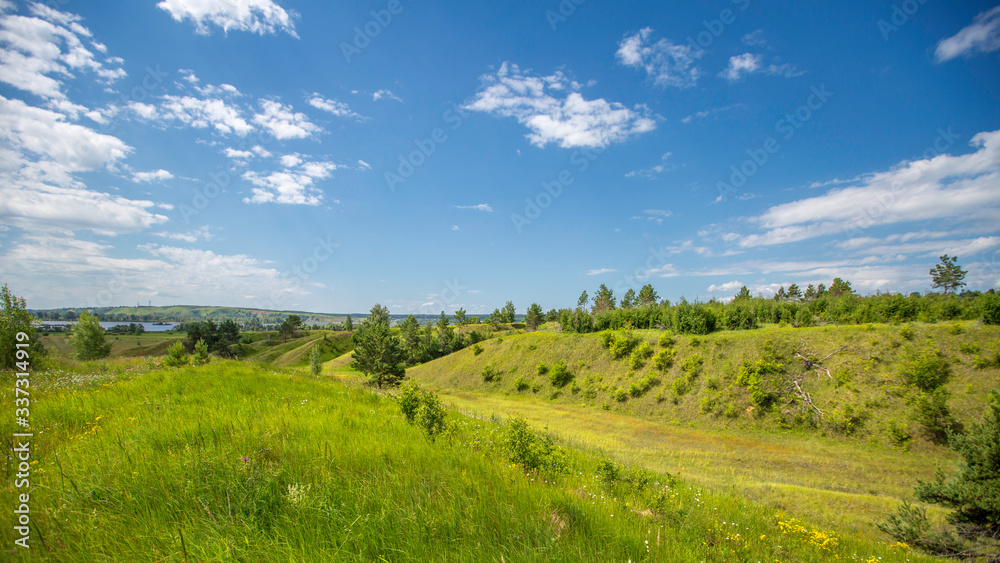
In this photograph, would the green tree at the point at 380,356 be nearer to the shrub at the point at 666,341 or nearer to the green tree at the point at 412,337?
the green tree at the point at 412,337

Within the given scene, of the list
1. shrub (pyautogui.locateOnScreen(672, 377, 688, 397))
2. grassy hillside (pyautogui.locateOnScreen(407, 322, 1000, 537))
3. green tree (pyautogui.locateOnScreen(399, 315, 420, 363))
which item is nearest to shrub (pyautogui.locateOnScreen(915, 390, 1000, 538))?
grassy hillside (pyautogui.locateOnScreen(407, 322, 1000, 537))

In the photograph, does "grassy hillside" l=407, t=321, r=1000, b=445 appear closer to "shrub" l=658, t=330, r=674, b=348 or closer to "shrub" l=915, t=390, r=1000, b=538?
"shrub" l=658, t=330, r=674, b=348

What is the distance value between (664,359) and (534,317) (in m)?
68.1

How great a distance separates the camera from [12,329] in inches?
475

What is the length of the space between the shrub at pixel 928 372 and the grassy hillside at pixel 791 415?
52cm

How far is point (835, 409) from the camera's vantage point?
2375cm

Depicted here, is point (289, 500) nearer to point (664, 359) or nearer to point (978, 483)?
point (978, 483)

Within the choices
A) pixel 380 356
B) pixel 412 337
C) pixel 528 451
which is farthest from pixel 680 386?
pixel 412 337

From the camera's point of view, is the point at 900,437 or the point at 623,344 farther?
the point at 623,344

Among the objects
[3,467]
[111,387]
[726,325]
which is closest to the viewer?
[3,467]

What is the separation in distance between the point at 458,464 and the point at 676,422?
1247 inches

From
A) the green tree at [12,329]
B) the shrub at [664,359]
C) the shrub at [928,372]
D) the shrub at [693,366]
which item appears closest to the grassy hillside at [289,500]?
the green tree at [12,329]

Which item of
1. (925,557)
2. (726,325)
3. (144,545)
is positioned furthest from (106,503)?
(726,325)

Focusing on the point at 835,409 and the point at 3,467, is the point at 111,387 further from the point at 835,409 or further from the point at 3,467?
the point at 835,409
